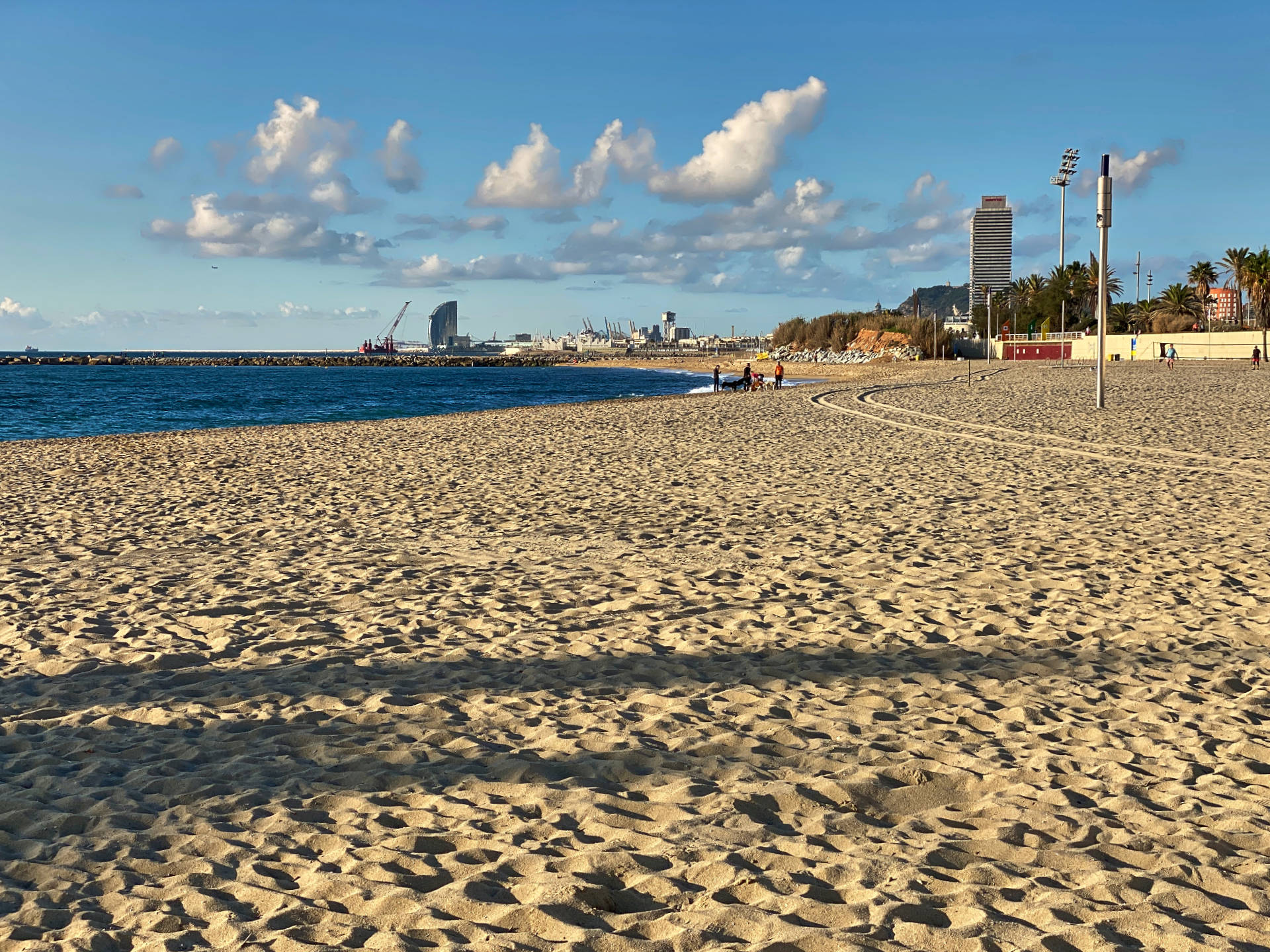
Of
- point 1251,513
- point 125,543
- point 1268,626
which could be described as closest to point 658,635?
point 1268,626

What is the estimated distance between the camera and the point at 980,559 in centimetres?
821

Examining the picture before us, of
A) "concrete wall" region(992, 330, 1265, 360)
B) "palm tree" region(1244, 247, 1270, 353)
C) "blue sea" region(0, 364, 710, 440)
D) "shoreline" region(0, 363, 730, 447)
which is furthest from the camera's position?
"palm tree" region(1244, 247, 1270, 353)

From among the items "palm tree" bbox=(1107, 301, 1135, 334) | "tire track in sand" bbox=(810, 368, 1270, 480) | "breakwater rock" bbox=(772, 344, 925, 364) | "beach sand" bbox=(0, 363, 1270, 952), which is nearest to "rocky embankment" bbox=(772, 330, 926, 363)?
"breakwater rock" bbox=(772, 344, 925, 364)

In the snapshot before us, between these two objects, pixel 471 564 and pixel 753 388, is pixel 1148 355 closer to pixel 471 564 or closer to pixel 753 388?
pixel 753 388

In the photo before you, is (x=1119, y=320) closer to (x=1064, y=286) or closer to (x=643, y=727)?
(x=1064, y=286)

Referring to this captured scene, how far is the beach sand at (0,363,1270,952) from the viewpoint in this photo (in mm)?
3258

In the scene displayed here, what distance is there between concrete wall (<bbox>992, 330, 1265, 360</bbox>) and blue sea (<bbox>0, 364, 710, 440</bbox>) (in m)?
26.7

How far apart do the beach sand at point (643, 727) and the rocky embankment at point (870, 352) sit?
8391cm

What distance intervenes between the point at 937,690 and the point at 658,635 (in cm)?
178

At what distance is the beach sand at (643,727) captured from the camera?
3258mm

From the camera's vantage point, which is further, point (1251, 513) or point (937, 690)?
point (1251, 513)

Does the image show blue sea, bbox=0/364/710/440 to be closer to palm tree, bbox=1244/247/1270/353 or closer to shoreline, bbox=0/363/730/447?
shoreline, bbox=0/363/730/447

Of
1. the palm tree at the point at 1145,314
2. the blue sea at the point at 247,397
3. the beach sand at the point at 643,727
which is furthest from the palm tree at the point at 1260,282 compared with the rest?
the beach sand at the point at 643,727

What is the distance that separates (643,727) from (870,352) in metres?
102
